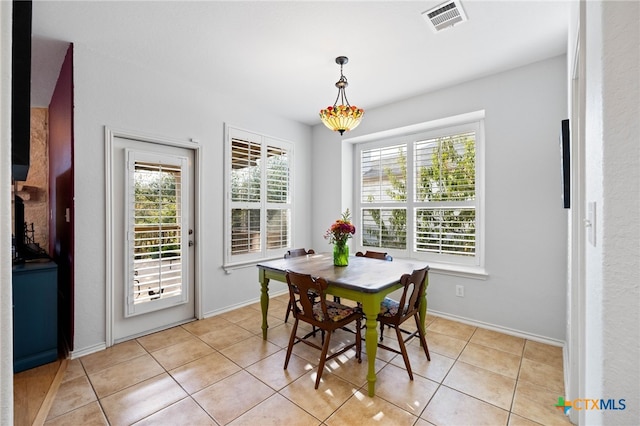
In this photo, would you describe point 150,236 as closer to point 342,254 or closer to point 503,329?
point 342,254

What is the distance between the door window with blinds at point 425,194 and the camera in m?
3.41

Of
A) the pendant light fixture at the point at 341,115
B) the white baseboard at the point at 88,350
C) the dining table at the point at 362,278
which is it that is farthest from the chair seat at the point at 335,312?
the white baseboard at the point at 88,350

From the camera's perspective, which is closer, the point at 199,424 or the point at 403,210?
the point at 199,424

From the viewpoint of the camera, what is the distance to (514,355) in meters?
2.53

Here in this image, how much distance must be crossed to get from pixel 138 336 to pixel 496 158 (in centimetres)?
414

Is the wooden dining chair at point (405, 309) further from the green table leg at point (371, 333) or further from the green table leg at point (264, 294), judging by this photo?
the green table leg at point (264, 294)

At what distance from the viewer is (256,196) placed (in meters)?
4.04

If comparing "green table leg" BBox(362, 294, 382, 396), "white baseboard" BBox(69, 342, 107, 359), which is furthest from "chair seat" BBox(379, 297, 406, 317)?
"white baseboard" BBox(69, 342, 107, 359)

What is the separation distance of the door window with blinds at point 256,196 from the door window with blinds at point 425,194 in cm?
121

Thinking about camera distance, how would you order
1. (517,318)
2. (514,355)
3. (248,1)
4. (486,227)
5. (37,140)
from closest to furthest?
1. (248,1)
2. (514,355)
3. (517,318)
4. (486,227)
5. (37,140)

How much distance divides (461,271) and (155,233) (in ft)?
11.1

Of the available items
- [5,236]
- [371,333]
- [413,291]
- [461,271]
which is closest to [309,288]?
[371,333]

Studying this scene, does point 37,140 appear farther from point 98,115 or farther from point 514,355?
point 514,355

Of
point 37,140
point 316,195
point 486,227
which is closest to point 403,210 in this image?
point 486,227
